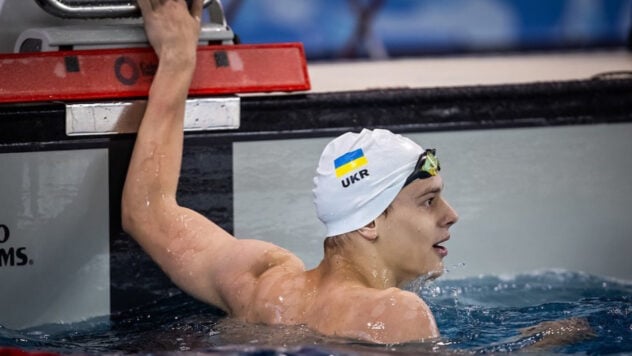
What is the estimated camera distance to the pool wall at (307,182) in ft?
12.3

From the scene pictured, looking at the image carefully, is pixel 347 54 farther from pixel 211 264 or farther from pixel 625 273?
pixel 211 264

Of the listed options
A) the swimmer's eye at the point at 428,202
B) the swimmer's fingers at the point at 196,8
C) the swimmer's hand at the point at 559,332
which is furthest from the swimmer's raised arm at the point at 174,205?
the swimmer's hand at the point at 559,332

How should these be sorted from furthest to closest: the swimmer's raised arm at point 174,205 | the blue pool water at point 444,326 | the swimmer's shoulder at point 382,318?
1. the swimmer's raised arm at point 174,205
2. the blue pool water at point 444,326
3. the swimmer's shoulder at point 382,318

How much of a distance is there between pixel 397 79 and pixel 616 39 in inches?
78.9

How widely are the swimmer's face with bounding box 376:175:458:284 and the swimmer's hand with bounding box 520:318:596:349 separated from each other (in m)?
0.36

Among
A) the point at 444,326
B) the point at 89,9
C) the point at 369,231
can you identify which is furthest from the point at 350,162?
the point at 89,9

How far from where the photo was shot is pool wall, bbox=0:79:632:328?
3738 millimetres

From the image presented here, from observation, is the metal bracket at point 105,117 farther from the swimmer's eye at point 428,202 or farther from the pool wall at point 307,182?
the swimmer's eye at point 428,202

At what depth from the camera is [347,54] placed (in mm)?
6137

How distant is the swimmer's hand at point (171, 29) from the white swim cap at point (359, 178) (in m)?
0.83

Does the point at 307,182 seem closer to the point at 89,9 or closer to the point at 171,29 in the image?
the point at 171,29

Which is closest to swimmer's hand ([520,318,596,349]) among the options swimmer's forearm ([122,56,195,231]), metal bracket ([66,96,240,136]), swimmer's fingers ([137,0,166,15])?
swimmer's forearm ([122,56,195,231])

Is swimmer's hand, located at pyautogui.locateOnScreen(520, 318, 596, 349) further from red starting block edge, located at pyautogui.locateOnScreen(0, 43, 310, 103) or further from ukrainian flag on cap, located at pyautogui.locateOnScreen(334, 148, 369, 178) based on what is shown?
red starting block edge, located at pyautogui.locateOnScreen(0, 43, 310, 103)

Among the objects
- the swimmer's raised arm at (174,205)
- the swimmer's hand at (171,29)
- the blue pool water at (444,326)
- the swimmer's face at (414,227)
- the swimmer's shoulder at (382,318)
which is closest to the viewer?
the swimmer's shoulder at (382,318)
